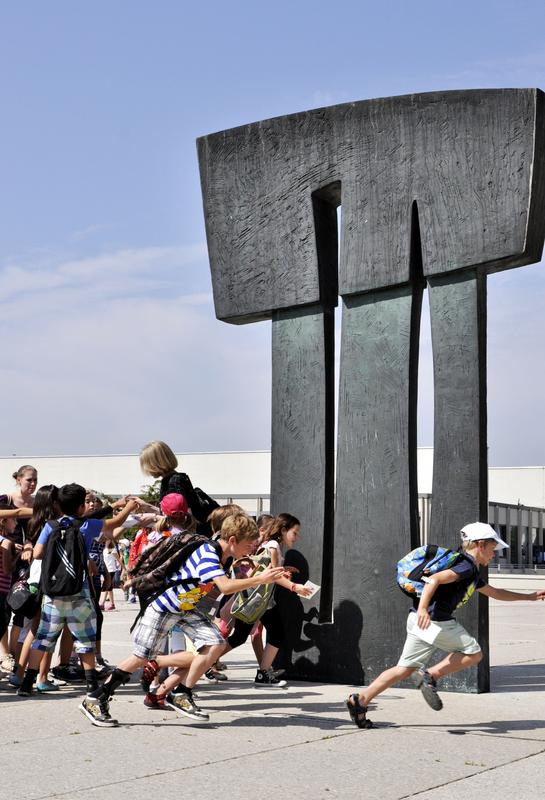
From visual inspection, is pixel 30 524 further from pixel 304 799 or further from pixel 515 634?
pixel 515 634

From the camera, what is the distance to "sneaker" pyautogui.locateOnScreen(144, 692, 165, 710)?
23.5 ft

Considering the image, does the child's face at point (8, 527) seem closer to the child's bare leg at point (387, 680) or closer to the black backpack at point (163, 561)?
the black backpack at point (163, 561)

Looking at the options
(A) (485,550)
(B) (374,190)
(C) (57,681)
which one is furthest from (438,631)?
(B) (374,190)

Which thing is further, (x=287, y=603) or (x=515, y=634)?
(x=515, y=634)

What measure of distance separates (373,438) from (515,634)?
279 inches

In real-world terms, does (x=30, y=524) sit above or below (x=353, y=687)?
above

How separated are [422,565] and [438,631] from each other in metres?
0.41

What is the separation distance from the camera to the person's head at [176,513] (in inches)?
281

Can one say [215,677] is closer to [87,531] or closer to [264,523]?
[264,523]

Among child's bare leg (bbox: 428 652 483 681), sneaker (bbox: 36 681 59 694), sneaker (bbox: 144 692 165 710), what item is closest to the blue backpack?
child's bare leg (bbox: 428 652 483 681)

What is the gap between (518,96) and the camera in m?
8.12

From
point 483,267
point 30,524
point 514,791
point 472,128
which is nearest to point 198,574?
point 30,524

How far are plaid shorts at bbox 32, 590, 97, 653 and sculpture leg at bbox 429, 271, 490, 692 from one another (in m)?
2.65

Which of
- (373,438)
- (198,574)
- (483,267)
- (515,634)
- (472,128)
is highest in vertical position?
(472,128)
